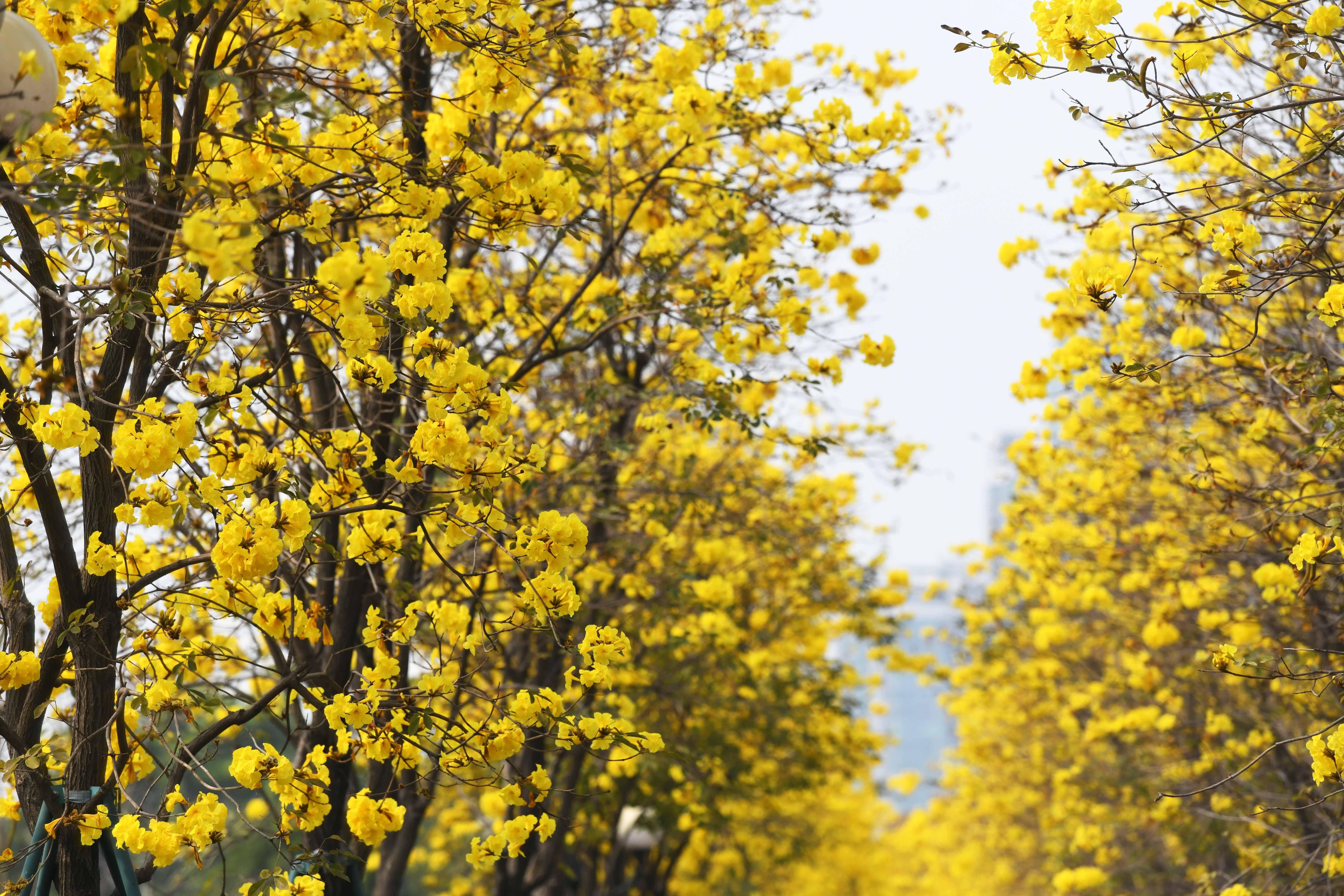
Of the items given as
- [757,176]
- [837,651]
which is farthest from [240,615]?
[837,651]

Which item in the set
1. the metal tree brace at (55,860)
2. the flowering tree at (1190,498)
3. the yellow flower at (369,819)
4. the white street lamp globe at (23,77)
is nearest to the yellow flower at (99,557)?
the metal tree brace at (55,860)

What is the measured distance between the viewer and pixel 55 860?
2.96 meters

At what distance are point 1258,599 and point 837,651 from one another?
263ft

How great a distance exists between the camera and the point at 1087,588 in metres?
7.62

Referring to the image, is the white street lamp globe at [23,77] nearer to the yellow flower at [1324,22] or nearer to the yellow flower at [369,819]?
the yellow flower at [369,819]

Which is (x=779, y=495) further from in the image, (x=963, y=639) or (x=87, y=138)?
(x=87, y=138)

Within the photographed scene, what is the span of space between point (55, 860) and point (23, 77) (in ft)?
6.67

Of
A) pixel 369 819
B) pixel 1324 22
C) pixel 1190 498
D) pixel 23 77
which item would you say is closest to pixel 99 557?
pixel 369 819

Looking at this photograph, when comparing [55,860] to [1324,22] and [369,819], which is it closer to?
[369,819]

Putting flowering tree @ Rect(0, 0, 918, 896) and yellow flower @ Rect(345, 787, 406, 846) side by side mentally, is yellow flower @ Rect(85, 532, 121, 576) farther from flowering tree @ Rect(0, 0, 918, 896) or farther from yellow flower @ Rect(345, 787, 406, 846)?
yellow flower @ Rect(345, 787, 406, 846)

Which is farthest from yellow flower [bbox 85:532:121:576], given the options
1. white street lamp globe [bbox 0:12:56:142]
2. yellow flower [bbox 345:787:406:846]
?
white street lamp globe [bbox 0:12:56:142]

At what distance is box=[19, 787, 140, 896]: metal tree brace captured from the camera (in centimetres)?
294

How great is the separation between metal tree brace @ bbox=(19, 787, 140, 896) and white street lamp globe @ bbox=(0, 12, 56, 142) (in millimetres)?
1740

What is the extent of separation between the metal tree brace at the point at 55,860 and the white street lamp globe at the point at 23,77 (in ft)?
5.71
